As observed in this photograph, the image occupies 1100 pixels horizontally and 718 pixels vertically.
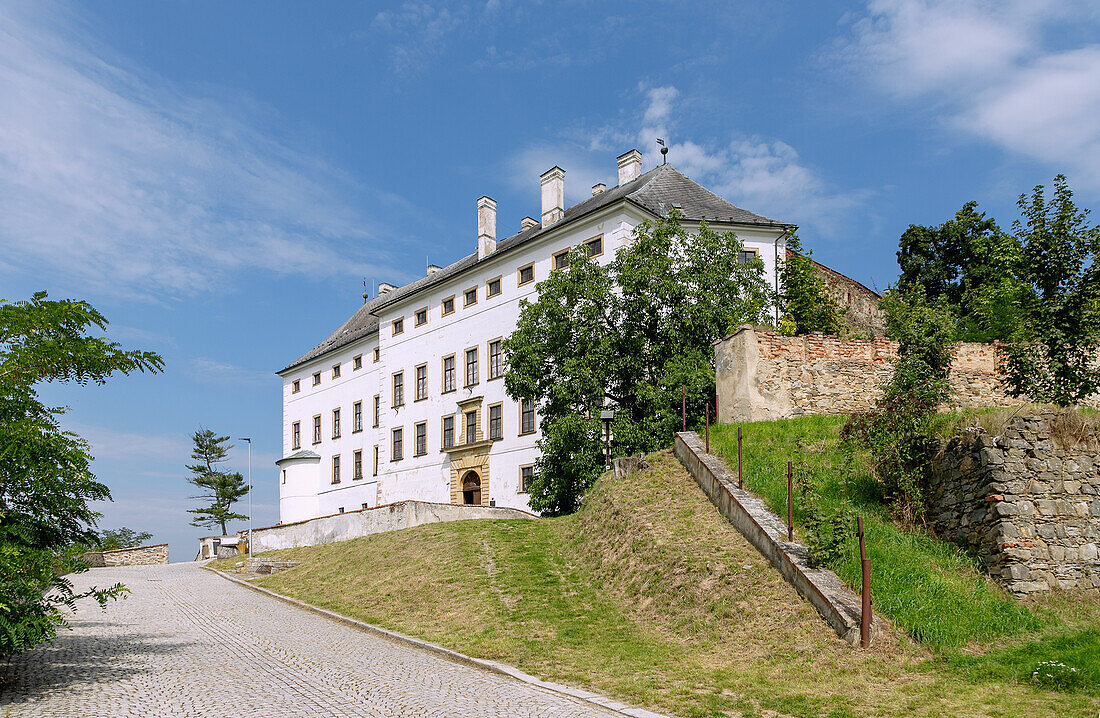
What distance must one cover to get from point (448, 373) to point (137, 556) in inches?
745

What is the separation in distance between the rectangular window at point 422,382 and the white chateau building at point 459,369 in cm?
5

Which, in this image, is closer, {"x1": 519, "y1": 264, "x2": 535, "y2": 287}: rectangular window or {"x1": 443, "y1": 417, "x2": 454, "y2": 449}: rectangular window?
{"x1": 519, "y1": 264, "x2": 535, "y2": 287}: rectangular window

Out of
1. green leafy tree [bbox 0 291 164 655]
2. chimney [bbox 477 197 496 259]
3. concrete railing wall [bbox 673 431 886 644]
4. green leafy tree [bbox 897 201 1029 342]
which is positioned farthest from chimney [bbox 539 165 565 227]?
green leafy tree [bbox 0 291 164 655]

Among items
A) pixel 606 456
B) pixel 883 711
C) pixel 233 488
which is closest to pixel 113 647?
pixel 883 711

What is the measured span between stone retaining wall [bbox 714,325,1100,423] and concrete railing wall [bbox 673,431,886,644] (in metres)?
3.60

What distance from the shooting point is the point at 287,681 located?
1087 cm

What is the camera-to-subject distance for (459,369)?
42.4 m

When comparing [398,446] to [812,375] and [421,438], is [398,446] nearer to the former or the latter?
[421,438]

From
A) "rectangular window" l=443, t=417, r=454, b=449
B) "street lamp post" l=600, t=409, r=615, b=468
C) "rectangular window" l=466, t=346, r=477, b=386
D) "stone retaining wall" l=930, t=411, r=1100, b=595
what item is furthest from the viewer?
"rectangular window" l=443, t=417, r=454, b=449

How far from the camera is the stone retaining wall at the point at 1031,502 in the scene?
1251cm

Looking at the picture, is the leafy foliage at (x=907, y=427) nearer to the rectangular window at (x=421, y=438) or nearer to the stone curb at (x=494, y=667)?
the stone curb at (x=494, y=667)

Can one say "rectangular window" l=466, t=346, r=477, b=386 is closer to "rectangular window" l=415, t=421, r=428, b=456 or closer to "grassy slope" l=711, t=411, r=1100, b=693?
"rectangular window" l=415, t=421, r=428, b=456

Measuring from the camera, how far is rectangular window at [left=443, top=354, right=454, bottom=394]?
1692 inches

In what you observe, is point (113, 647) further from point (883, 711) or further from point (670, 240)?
point (670, 240)
